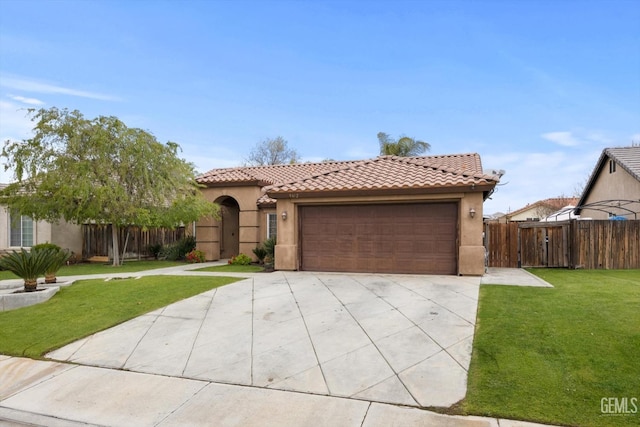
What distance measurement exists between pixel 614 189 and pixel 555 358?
19657mm

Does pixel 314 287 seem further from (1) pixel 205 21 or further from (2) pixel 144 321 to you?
(1) pixel 205 21

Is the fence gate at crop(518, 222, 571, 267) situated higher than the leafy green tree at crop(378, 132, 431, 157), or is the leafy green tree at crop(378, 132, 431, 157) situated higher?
the leafy green tree at crop(378, 132, 431, 157)

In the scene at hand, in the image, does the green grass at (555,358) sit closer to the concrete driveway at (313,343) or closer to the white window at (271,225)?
the concrete driveway at (313,343)

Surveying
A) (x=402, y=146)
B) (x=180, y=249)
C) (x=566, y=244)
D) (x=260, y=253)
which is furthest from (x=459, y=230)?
(x=402, y=146)

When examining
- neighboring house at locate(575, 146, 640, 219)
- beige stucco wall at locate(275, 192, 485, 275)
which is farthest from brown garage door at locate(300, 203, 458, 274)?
neighboring house at locate(575, 146, 640, 219)

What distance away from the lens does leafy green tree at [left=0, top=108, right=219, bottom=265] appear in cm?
1495

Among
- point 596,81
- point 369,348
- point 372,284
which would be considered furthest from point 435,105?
point 369,348

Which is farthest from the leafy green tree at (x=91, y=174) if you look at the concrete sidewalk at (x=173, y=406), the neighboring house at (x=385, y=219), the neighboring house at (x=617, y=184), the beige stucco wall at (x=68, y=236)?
the neighboring house at (x=617, y=184)

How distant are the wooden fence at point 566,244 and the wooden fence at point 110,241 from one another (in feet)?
52.7

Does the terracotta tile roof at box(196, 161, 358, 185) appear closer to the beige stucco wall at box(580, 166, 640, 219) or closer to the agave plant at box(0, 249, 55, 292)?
the agave plant at box(0, 249, 55, 292)

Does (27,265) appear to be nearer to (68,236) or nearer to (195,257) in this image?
(195,257)

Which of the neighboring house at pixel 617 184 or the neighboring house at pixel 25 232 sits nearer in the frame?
the neighboring house at pixel 617 184

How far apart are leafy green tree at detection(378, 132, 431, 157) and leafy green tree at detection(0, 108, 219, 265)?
16.7m

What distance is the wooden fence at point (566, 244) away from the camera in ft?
45.6
